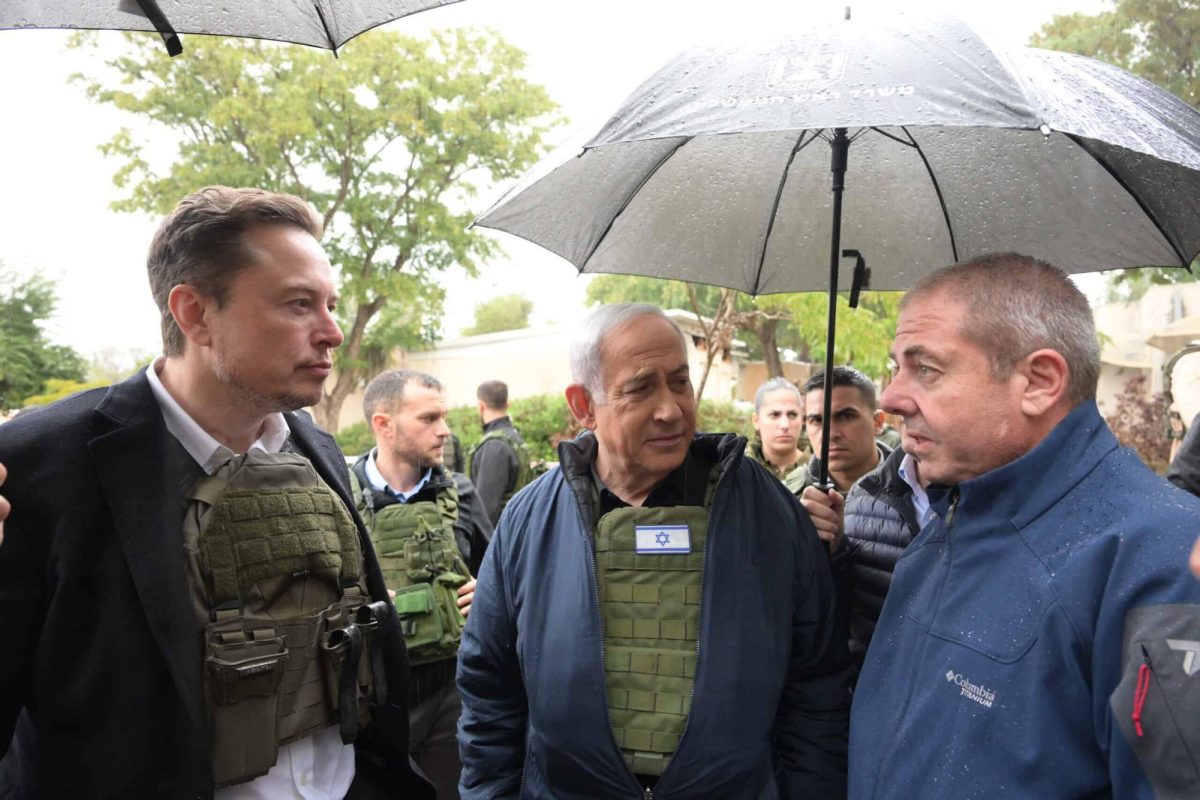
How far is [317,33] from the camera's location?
1.92 m

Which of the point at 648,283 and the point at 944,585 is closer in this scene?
the point at 944,585

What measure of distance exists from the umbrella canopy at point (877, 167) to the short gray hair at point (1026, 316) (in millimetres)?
306

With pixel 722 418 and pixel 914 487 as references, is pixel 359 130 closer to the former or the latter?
pixel 722 418

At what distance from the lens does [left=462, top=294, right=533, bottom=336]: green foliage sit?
75250 mm

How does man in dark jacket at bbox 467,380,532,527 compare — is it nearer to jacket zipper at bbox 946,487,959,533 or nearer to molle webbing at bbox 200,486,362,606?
molle webbing at bbox 200,486,362,606

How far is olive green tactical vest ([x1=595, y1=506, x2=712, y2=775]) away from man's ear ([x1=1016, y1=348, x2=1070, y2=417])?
2.85 ft

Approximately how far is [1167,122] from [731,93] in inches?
37.6

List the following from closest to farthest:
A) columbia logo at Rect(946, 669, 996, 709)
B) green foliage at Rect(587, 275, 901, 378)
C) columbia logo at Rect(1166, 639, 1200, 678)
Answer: columbia logo at Rect(1166, 639, 1200, 678) → columbia logo at Rect(946, 669, 996, 709) → green foliage at Rect(587, 275, 901, 378)

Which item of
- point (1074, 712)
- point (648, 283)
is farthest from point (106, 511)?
point (648, 283)

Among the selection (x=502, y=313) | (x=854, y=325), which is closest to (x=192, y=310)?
(x=854, y=325)

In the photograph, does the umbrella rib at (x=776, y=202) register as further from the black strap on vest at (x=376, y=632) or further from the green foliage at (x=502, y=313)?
the green foliage at (x=502, y=313)

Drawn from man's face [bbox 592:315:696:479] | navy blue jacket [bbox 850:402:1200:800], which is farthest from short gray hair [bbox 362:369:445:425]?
navy blue jacket [bbox 850:402:1200:800]

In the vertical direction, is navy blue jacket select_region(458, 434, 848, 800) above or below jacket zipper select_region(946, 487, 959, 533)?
below

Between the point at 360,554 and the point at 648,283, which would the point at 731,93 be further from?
the point at 648,283
